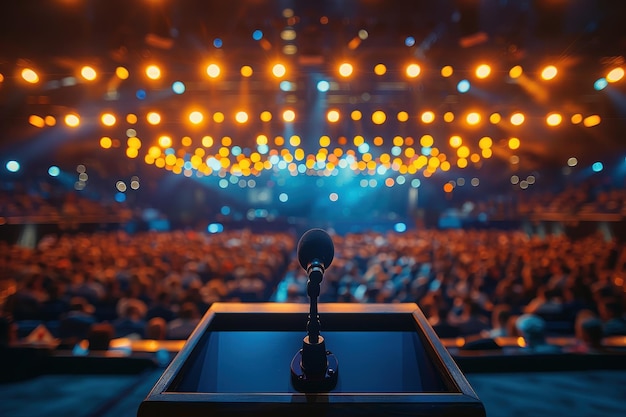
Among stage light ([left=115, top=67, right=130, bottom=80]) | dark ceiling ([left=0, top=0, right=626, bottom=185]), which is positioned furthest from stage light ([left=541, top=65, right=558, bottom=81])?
stage light ([left=115, top=67, right=130, bottom=80])

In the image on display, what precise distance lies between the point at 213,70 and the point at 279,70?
4.14 ft

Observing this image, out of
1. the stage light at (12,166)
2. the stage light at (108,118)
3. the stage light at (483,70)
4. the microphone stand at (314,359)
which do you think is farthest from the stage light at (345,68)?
the stage light at (12,166)

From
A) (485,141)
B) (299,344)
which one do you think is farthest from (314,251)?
(485,141)

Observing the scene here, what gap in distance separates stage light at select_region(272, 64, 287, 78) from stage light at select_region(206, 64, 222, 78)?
1.05m

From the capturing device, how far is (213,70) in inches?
244

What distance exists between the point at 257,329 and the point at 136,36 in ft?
20.9

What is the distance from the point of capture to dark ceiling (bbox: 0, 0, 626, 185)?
213 inches

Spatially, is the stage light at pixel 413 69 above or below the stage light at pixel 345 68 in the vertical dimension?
above

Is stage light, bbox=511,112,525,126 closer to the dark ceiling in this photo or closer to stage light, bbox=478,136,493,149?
the dark ceiling

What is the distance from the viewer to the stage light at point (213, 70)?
20.0ft

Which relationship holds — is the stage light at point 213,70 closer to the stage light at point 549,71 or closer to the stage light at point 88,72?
the stage light at point 88,72

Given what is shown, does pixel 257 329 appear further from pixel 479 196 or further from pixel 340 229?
pixel 479 196

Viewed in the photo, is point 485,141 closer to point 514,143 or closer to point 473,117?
point 514,143

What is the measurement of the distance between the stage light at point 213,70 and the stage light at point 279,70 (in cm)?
105
